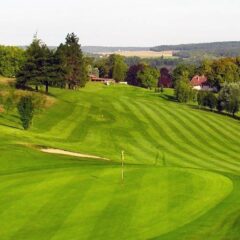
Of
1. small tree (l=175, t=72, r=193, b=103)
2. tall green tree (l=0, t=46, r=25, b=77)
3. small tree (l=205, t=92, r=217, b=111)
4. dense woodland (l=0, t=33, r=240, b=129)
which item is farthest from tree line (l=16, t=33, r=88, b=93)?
small tree (l=175, t=72, r=193, b=103)

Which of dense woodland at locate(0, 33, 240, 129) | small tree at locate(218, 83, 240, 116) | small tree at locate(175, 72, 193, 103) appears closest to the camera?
dense woodland at locate(0, 33, 240, 129)

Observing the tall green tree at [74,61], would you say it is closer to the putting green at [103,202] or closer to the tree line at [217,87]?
the tree line at [217,87]

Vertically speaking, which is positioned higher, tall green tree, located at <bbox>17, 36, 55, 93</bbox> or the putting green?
tall green tree, located at <bbox>17, 36, 55, 93</bbox>

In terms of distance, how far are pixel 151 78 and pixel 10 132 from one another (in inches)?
5089

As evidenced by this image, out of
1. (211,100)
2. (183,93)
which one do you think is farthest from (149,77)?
(211,100)

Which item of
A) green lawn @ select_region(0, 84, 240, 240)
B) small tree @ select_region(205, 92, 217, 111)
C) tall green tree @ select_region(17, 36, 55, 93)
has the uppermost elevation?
tall green tree @ select_region(17, 36, 55, 93)

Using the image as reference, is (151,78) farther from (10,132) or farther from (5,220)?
(5,220)

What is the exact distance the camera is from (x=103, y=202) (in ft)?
85.5

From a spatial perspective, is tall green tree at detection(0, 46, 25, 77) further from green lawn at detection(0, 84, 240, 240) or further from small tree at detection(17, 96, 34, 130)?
green lawn at detection(0, 84, 240, 240)

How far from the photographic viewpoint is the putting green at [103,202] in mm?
22172

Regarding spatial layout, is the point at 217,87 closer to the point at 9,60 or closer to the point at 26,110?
the point at 9,60

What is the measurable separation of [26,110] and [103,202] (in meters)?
39.6

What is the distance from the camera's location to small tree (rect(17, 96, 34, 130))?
6191 cm

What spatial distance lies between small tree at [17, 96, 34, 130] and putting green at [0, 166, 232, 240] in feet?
92.8
